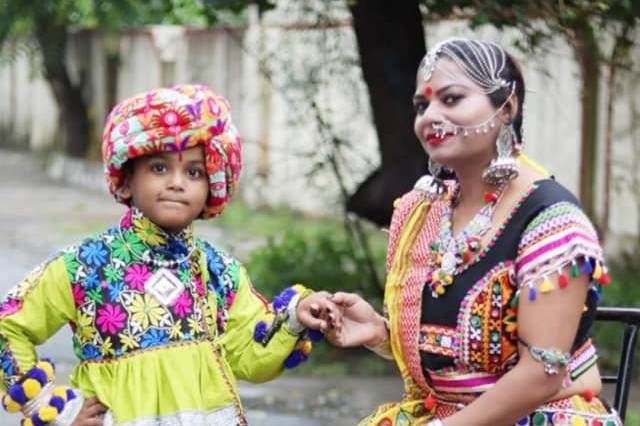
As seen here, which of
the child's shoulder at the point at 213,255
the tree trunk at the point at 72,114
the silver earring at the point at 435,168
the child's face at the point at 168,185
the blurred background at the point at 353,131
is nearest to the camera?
the silver earring at the point at 435,168

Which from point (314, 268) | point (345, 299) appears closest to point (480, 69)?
point (345, 299)

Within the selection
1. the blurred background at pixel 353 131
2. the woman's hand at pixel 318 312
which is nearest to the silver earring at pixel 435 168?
the woman's hand at pixel 318 312

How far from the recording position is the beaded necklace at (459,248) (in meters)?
2.82

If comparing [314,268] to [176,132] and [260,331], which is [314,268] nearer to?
[260,331]

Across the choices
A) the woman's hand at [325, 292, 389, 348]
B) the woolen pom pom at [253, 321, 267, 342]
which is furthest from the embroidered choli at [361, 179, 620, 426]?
the woolen pom pom at [253, 321, 267, 342]

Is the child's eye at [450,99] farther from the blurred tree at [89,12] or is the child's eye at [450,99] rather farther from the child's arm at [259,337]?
the blurred tree at [89,12]

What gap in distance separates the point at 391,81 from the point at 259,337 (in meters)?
4.25

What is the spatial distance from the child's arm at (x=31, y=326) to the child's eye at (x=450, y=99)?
39.5 inches

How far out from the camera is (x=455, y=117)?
2793 millimetres

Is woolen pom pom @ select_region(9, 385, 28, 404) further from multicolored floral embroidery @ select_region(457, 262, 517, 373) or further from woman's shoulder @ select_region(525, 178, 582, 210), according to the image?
woman's shoulder @ select_region(525, 178, 582, 210)

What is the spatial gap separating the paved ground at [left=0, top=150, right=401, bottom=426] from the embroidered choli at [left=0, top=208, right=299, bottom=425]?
139 inches

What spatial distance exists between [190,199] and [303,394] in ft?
14.1

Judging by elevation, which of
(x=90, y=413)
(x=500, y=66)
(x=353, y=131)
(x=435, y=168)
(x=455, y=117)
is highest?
(x=500, y=66)

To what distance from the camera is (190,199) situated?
3.27 m
